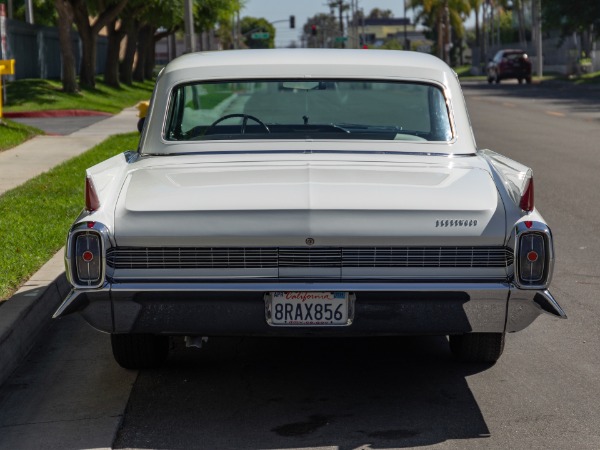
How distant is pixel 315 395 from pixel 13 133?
17.5m

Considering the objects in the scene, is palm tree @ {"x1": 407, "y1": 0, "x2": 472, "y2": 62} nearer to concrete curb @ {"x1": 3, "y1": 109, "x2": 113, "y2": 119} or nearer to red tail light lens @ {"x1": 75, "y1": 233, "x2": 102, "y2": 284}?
concrete curb @ {"x1": 3, "y1": 109, "x2": 113, "y2": 119}

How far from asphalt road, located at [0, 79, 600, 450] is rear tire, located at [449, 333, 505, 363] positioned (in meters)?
0.06

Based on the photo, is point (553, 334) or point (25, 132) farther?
point (25, 132)

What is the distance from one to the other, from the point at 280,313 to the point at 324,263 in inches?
11.6

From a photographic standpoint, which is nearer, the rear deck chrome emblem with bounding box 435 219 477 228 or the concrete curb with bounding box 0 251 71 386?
the rear deck chrome emblem with bounding box 435 219 477 228

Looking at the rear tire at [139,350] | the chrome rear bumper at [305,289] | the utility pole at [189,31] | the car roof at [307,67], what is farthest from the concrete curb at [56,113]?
the chrome rear bumper at [305,289]

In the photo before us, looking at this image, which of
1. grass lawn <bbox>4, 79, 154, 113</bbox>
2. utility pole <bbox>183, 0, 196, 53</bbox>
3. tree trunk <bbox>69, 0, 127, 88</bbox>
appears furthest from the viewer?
tree trunk <bbox>69, 0, 127, 88</bbox>

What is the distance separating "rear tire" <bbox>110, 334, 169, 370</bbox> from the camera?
6.16m

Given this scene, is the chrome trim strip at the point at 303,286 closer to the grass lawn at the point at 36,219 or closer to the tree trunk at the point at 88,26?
the grass lawn at the point at 36,219

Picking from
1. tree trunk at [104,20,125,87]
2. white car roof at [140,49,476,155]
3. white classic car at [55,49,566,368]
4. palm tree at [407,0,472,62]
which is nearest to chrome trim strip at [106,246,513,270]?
white classic car at [55,49,566,368]

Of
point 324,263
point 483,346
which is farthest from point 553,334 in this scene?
point 324,263

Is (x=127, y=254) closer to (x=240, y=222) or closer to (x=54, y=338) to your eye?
(x=240, y=222)

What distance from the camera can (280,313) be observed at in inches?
212

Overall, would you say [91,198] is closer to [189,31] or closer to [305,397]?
[305,397]
